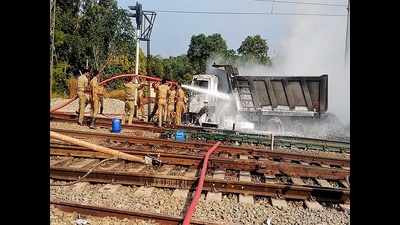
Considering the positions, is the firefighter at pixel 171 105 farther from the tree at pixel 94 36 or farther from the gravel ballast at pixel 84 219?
the tree at pixel 94 36

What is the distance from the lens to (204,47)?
227 feet

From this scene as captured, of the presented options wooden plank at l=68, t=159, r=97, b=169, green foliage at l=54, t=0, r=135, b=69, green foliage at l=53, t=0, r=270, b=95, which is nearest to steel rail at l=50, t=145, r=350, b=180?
wooden plank at l=68, t=159, r=97, b=169

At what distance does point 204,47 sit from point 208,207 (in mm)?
65031

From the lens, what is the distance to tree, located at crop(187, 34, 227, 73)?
6794 cm

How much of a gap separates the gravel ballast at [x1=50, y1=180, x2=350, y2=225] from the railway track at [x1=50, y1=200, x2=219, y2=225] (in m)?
0.30

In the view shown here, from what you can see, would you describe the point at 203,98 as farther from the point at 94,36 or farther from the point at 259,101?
the point at 94,36

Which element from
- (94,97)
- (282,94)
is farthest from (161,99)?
(282,94)

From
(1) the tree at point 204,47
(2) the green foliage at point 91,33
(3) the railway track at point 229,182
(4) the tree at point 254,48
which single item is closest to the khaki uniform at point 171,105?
(3) the railway track at point 229,182

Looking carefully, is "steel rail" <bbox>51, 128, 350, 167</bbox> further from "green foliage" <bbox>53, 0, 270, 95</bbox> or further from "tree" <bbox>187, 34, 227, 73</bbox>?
"tree" <bbox>187, 34, 227, 73</bbox>

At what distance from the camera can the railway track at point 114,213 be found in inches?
179

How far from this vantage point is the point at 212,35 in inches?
2793

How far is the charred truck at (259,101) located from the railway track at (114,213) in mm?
9914
